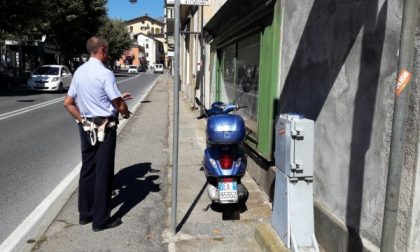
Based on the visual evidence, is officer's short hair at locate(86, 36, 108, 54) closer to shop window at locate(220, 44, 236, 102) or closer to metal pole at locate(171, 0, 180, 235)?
metal pole at locate(171, 0, 180, 235)

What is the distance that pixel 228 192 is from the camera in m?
4.54

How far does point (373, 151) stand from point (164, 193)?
3.35 metres

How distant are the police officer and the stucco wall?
1.88m

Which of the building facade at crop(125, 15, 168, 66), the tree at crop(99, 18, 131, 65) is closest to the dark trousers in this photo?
the tree at crop(99, 18, 131, 65)

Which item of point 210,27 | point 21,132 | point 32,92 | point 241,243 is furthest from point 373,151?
point 32,92

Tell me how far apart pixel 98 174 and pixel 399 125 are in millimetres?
3066

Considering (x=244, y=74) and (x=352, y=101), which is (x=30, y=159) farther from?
(x=352, y=101)

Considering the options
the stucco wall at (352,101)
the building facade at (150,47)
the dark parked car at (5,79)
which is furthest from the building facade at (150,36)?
the stucco wall at (352,101)

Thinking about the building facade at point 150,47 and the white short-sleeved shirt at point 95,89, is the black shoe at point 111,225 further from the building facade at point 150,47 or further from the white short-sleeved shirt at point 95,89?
the building facade at point 150,47

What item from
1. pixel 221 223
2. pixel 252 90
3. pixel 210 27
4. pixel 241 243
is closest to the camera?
pixel 241 243

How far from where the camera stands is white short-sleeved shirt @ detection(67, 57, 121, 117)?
422 centimetres

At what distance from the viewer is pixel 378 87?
9.43 feet

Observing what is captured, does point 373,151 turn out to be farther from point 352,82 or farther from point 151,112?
point 151,112

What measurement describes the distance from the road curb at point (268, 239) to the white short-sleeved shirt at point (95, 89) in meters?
1.82
